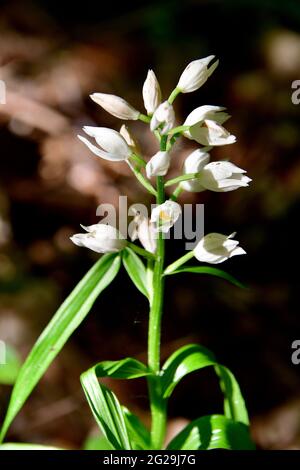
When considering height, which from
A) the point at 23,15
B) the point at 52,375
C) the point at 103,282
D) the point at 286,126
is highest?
the point at 23,15

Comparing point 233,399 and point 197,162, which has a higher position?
point 197,162

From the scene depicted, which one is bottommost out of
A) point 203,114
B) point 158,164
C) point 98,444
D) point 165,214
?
point 98,444

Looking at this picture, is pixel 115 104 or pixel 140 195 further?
pixel 140 195

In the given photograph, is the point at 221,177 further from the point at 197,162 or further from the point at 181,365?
the point at 181,365

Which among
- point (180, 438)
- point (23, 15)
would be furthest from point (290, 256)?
point (23, 15)

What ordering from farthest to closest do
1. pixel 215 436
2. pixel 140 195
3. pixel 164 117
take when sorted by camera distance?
pixel 140 195 → pixel 215 436 → pixel 164 117

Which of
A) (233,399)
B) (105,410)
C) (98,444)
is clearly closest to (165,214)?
(105,410)

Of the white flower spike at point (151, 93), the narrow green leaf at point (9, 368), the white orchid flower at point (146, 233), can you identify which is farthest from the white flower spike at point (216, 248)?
the narrow green leaf at point (9, 368)

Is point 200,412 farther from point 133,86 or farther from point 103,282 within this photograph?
point 133,86
